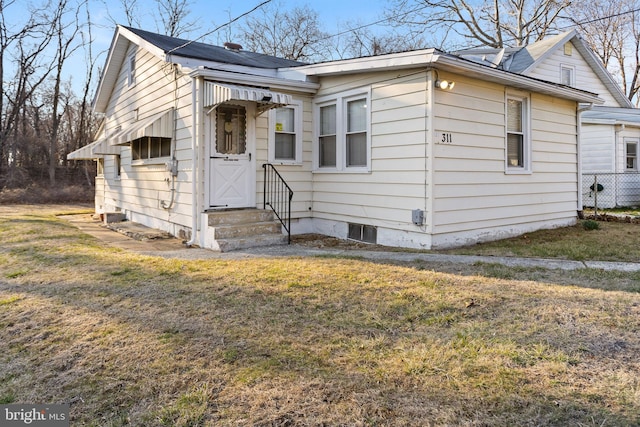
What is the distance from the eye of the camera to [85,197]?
74.4 feet

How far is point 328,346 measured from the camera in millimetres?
3238

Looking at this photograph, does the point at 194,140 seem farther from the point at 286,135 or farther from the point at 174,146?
the point at 286,135

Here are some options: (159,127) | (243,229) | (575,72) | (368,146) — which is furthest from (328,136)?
(575,72)

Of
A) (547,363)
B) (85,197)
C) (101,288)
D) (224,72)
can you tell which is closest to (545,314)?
(547,363)

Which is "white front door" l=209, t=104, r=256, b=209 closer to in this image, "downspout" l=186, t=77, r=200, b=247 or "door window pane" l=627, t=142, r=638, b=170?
"downspout" l=186, t=77, r=200, b=247

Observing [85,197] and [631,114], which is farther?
[85,197]

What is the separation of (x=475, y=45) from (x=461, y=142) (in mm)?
21271

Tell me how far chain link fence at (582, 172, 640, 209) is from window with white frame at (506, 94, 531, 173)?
7.45 m

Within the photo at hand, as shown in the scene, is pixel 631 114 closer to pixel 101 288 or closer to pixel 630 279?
pixel 630 279

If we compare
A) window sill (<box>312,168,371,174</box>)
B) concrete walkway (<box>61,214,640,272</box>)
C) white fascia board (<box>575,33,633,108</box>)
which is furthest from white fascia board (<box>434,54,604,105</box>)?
white fascia board (<box>575,33,633,108</box>)

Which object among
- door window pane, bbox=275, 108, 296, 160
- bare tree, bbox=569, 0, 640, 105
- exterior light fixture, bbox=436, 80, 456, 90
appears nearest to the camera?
exterior light fixture, bbox=436, 80, 456, 90

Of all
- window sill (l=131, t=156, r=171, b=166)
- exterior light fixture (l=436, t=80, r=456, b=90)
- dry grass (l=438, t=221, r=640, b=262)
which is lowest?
dry grass (l=438, t=221, r=640, b=262)

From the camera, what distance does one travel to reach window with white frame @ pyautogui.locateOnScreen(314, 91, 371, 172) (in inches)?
313

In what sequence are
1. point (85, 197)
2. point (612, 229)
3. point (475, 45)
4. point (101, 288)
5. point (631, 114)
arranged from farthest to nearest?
1. point (475, 45)
2. point (85, 197)
3. point (631, 114)
4. point (612, 229)
5. point (101, 288)
